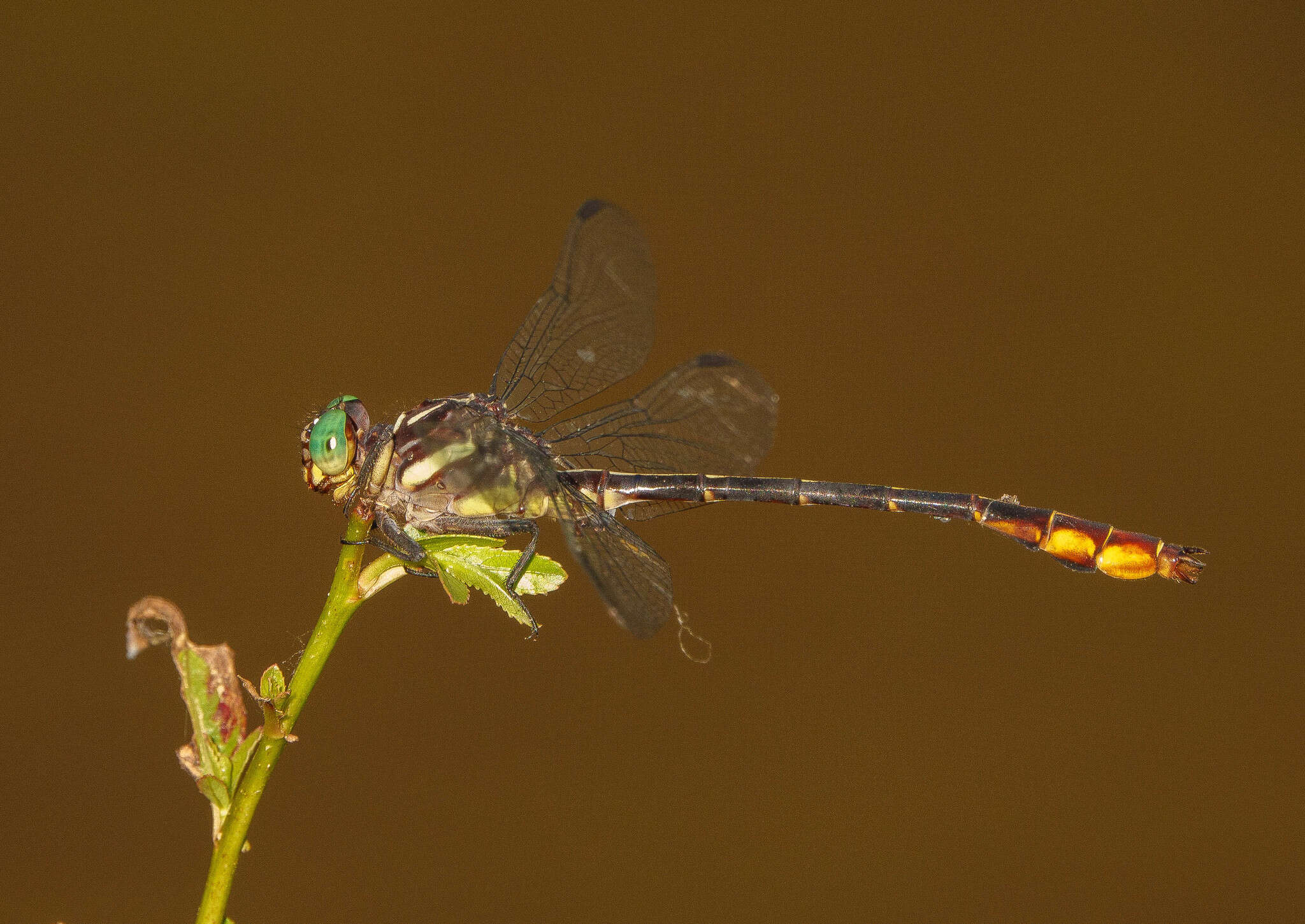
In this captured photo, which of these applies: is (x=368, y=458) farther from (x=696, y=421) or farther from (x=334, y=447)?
(x=696, y=421)

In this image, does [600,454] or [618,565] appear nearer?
[618,565]

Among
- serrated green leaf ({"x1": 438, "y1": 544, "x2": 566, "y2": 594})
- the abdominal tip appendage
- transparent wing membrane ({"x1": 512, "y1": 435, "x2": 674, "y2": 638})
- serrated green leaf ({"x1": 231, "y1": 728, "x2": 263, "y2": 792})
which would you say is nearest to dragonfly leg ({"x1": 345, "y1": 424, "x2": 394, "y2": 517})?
transparent wing membrane ({"x1": 512, "y1": 435, "x2": 674, "y2": 638})

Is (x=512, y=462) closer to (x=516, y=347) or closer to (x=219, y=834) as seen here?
(x=516, y=347)

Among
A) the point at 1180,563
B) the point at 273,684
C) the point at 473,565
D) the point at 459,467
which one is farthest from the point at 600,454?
the point at 1180,563

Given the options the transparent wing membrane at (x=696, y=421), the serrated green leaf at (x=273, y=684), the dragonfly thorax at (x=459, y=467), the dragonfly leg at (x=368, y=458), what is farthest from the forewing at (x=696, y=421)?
the serrated green leaf at (x=273, y=684)

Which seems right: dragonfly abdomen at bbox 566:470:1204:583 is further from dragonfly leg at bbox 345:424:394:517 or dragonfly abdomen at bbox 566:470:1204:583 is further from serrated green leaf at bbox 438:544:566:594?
serrated green leaf at bbox 438:544:566:594

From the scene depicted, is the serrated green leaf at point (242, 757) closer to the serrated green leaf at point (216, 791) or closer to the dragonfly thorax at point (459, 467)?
the serrated green leaf at point (216, 791)

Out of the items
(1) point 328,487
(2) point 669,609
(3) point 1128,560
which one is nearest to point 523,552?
(2) point 669,609
